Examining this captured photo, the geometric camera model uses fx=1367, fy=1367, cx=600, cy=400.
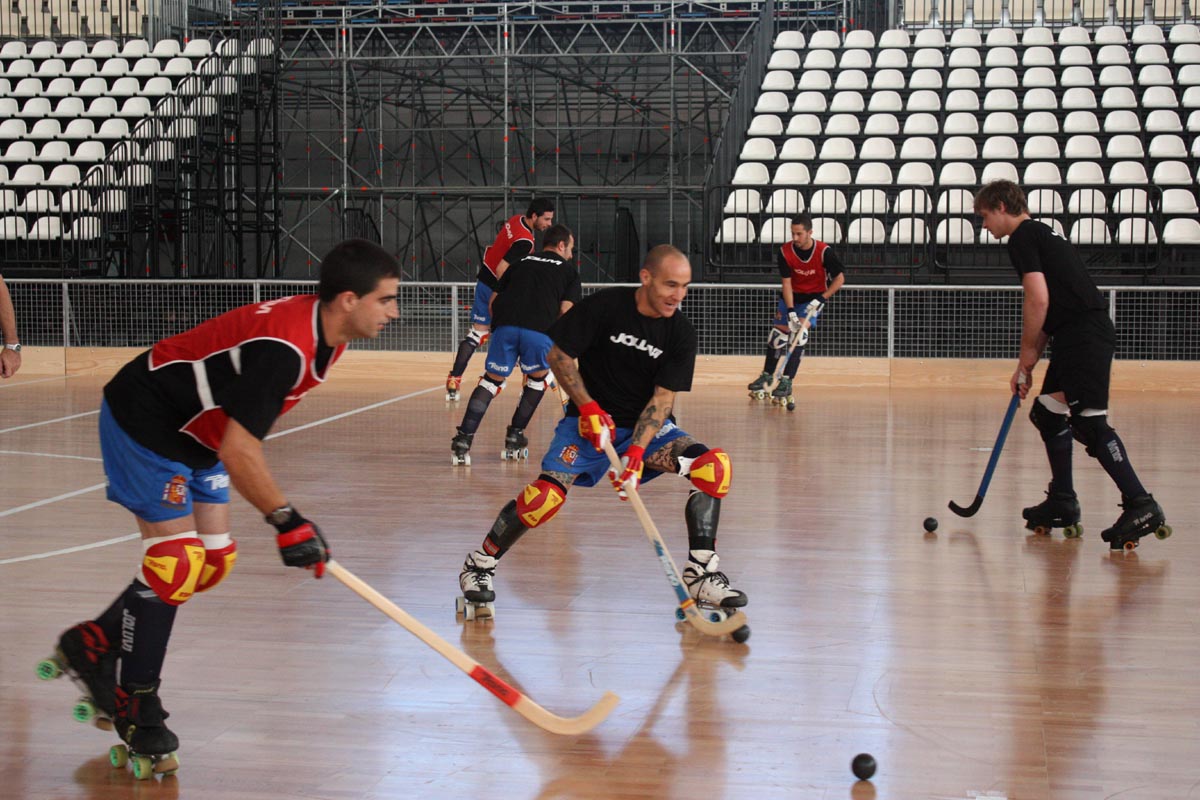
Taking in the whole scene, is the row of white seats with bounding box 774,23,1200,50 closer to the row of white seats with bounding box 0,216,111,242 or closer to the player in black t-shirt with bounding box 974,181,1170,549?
the row of white seats with bounding box 0,216,111,242

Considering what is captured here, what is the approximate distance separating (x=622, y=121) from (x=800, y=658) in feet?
59.5

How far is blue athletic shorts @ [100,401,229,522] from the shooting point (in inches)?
139

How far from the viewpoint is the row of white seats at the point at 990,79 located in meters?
17.6

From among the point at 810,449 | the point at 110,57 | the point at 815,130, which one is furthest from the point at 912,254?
the point at 110,57

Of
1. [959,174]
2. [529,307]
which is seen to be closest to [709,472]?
[529,307]

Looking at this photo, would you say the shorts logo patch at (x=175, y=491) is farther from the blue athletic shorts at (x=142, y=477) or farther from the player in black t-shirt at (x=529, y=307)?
the player in black t-shirt at (x=529, y=307)

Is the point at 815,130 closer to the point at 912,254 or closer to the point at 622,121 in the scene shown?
the point at 912,254

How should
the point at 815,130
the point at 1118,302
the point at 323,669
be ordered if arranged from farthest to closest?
1. the point at 815,130
2. the point at 1118,302
3. the point at 323,669

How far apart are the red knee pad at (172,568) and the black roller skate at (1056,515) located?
14.8 feet

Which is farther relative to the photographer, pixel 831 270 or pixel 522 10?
pixel 522 10

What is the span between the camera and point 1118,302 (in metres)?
13.9

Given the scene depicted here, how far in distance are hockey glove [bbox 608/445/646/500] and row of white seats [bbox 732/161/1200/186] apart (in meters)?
10.8

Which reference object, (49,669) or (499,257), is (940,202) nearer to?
(499,257)

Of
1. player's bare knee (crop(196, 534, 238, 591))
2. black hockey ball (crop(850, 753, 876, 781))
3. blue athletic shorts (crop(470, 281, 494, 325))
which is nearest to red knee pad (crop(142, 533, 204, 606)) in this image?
player's bare knee (crop(196, 534, 238, 591))
